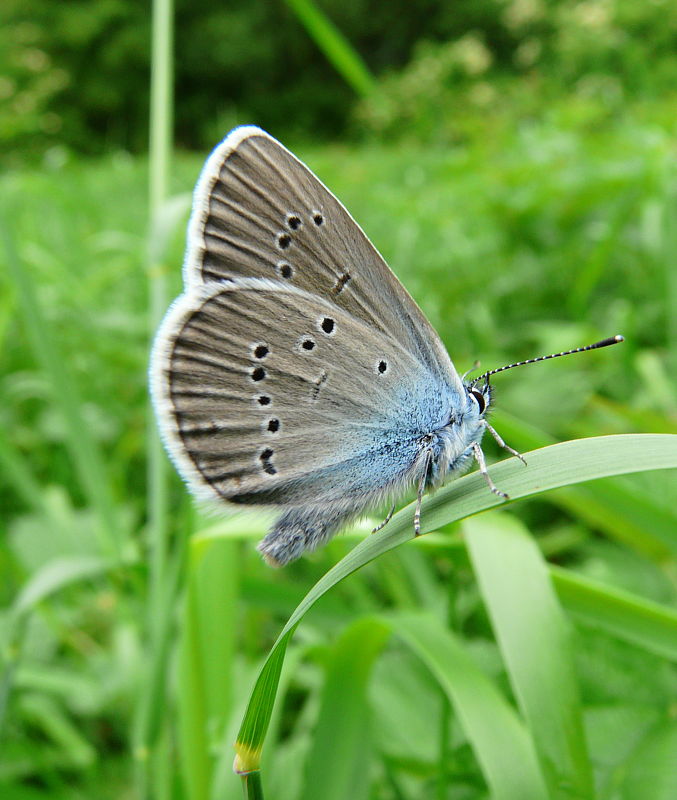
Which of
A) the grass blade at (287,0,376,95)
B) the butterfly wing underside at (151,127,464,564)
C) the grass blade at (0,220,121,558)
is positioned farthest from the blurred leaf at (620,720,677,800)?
the grass blade at (287,0,376,95)

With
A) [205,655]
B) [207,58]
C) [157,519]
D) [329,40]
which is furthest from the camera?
[207,58]

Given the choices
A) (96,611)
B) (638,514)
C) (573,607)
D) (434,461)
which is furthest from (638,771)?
(96,611)

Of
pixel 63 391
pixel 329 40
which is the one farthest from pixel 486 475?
pixel 329 40

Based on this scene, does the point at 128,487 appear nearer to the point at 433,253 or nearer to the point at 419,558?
the point at 419,558

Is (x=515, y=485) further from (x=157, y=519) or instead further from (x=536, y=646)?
(x=157, y=519)

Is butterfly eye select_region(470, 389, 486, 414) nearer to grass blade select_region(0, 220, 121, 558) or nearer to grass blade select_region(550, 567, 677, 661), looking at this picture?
grass blade select_region(550, 567, 677, 661)

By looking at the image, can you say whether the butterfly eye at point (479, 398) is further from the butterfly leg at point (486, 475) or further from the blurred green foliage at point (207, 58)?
the blurred green foliage at point (207, 58)
